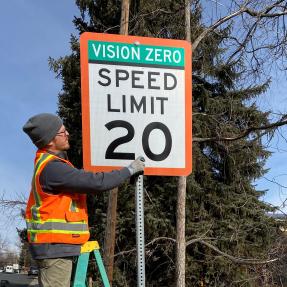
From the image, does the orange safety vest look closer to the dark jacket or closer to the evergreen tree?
the dark jacket

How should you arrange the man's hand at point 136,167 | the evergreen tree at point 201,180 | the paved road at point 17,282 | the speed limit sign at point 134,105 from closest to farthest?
the man's hand at point 136,167 → the speed limit sign at point 134,105 → the evergreen tree at point 201,180 → the paved road at point 17,282

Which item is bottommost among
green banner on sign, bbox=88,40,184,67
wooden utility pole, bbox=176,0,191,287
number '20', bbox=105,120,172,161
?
wooden utility pole, bbox=176,0,191,287

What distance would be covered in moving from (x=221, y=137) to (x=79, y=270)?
12935 millimetres

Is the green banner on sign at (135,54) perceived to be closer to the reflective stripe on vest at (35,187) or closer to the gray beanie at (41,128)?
the gray beanie at (41,128)

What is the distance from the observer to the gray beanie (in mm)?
3020

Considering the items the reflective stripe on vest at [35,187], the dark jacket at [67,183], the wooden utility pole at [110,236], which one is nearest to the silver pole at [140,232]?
the dark jacket at [67,183]

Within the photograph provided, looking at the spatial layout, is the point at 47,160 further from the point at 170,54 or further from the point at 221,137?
the point at 221,137

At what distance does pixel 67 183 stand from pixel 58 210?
0.52 ft

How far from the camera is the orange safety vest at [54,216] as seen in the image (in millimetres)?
2844

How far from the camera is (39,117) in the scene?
303 centimetres

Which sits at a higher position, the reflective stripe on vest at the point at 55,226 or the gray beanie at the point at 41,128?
the gray beanie at the point at 41,128

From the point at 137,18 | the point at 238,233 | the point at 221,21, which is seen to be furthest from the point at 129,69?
the point at 238,233

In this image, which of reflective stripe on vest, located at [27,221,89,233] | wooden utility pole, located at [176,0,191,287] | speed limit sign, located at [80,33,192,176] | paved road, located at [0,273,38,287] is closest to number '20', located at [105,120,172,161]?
speed limit sign, located at [80,33,192,176]

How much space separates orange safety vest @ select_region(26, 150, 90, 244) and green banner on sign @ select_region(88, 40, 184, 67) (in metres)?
0.75
